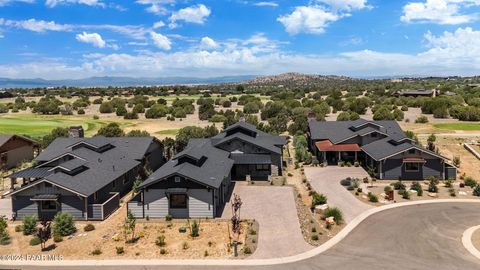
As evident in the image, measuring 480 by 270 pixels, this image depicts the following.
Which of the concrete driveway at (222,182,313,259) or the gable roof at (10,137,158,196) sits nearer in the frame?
the concrete driveway at (222,182,313,259)

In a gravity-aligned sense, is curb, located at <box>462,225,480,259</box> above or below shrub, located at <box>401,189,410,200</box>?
below

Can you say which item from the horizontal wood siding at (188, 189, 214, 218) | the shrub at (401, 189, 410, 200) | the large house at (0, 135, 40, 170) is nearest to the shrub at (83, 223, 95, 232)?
the horizontal wood siding at (188, 189, 214, 218)

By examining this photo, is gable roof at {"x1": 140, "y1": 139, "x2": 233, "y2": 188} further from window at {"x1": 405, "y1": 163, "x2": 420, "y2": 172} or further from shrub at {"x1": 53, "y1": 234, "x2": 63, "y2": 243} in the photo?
window at {"x1": 405, "y1": 163, "x2": 420, "y2": 172}

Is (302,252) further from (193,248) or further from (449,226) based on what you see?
(449,226)

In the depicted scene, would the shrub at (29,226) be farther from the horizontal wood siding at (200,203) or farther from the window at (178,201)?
the horizontal wood siding at (200,203)

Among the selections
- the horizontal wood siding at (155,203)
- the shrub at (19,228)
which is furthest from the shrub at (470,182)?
the shrub at (19,228)

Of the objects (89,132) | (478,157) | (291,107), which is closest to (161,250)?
(478,157)

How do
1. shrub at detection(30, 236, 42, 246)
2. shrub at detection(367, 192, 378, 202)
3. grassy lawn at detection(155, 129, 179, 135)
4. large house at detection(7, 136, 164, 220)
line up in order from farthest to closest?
grassy lawn at detection(155, 129, 179, 135) → shrub at detection(367, 192, 378, 202) → large house at detection(7, 136, 164, 220) → shrub at detection(30, 236, 42, 246)
